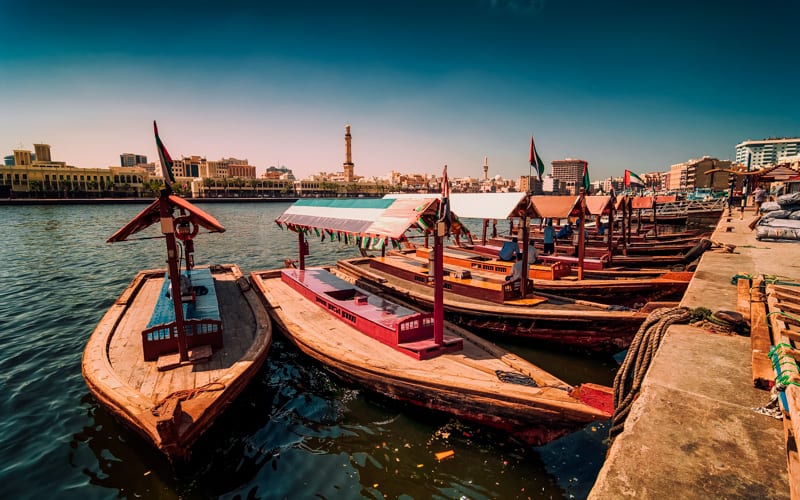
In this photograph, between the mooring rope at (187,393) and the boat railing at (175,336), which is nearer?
the mooring rope at (187,393)

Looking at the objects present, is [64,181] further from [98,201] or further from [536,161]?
[536,161]

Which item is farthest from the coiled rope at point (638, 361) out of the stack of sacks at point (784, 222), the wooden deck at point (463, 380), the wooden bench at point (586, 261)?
the stack of sacks at point (784, 222)

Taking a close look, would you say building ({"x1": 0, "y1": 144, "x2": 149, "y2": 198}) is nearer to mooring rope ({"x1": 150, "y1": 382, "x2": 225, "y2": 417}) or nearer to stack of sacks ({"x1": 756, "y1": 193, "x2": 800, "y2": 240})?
mooring rope ({"x1": 150, "y1": 382, "x2": 225, "y2": 417})

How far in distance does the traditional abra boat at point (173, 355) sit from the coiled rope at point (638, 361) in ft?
23.0

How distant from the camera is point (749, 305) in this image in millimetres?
8906

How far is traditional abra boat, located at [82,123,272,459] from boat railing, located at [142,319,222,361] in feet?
0.07

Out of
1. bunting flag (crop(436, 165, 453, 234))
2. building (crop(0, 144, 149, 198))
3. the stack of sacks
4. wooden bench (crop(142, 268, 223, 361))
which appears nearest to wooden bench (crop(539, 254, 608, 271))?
the stack of sacks

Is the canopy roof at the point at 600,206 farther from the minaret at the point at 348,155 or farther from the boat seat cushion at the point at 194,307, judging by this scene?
the minaret at the point at 348,155

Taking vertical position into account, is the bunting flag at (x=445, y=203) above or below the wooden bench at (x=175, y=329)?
above

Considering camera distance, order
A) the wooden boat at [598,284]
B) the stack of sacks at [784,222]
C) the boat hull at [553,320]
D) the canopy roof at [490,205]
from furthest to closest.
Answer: the stack of sacks at [784,222], the wooden boat at [598,284], the canopy roof at [490,205], the boat hull at [553,320]

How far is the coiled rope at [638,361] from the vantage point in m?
5.73

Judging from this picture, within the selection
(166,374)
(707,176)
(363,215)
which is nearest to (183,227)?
(166,374)

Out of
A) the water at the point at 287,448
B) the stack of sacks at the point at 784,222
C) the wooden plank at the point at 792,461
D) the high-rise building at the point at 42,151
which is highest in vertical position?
the high-rise building at the point at 42,151

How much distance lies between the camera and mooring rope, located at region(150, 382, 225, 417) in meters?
7.36
